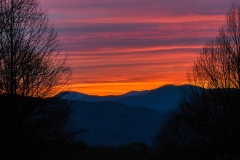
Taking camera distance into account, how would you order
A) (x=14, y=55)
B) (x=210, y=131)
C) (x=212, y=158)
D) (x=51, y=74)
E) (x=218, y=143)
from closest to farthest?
1. (x=14, y=55)
2. (x=51, y=74)
3. (x=212, y=158)
4. (x=218, y=143)
5. (x=210, y=131)

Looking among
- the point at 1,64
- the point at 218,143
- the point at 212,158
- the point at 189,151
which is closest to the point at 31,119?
the point at 1,64

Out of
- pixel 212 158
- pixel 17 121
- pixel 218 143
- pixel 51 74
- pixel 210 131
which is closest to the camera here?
pixel 17 121

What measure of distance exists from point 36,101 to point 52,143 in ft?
8.37

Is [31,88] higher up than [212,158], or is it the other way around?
[31,88]

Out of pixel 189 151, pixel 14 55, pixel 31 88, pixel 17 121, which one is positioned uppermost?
pixel 14 55

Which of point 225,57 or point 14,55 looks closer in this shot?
point 14,55

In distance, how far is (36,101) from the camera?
19719 millimetres

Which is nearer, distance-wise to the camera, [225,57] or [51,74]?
[51,74]

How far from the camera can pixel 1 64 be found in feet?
64.9

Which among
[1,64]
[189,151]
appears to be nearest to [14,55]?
[1,64]

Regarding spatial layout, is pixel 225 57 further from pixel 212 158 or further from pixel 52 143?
pixel 52 143

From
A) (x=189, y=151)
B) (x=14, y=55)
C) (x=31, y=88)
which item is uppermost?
(x=14, y=55)

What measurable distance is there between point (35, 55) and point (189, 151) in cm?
1665

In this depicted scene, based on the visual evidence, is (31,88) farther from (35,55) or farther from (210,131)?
(210,131)
